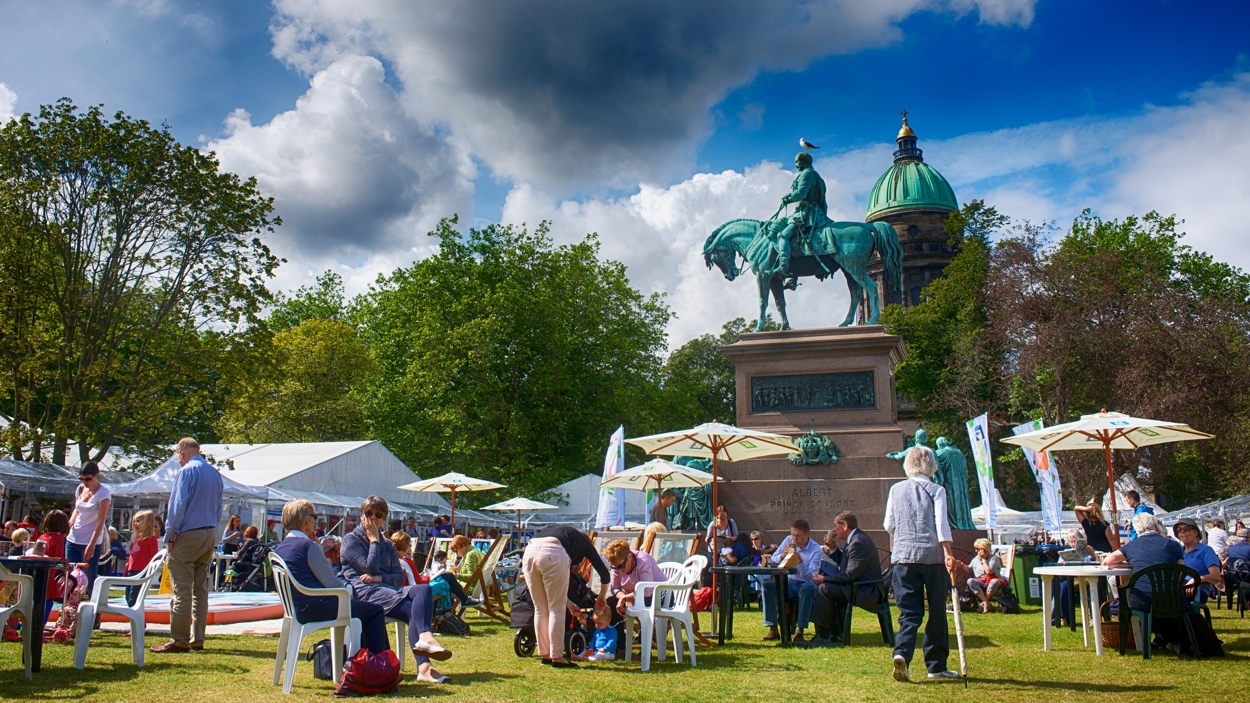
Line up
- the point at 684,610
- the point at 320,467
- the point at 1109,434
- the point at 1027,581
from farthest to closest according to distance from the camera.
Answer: the point at 320,467 → the point at 1027,581 → the point at 1109,434 → the point at 684,610

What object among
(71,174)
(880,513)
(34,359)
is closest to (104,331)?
(34,359)

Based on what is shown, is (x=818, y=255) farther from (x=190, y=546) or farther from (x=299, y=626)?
(x=299, y=626)

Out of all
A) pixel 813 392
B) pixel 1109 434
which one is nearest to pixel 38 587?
pixel 1109 434

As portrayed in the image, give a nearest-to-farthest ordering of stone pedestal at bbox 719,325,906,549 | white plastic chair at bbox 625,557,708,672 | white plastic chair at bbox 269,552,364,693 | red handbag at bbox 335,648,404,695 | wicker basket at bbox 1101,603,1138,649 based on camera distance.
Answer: red handbag at bbox 335,648,404,695, white plastic chair at bbox 269,552,364,693, white plastic chair at bbox 625,557,708,672, wicker basket at bbox 1101,603,1138,649, stone pedestal at bbox 719,325,906,549

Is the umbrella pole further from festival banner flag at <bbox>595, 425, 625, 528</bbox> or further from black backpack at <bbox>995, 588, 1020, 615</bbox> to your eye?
festival banner flag at <bbox>595, 425, 625, 528</bbox>

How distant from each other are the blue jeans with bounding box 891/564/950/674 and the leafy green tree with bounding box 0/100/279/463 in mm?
19289

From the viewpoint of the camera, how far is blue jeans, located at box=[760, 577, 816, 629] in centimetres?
949

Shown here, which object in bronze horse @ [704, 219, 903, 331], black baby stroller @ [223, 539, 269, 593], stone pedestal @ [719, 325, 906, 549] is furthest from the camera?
bronze horse @ [704, 219, 903, 331]

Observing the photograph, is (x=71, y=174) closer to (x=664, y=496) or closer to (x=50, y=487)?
(x=50, y=487)

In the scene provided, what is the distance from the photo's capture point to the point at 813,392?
17.4 m

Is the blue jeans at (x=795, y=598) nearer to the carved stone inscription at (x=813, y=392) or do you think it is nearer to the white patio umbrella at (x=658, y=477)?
the white patio umbrella at (x=658, y=477)

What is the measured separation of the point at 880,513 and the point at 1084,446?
4293mm

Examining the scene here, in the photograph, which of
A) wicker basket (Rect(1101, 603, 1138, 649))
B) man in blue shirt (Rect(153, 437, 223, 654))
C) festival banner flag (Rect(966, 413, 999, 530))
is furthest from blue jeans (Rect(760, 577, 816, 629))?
festival banner flag (Rect(966, 413, 999, 530))

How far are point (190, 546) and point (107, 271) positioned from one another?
51.0ft
